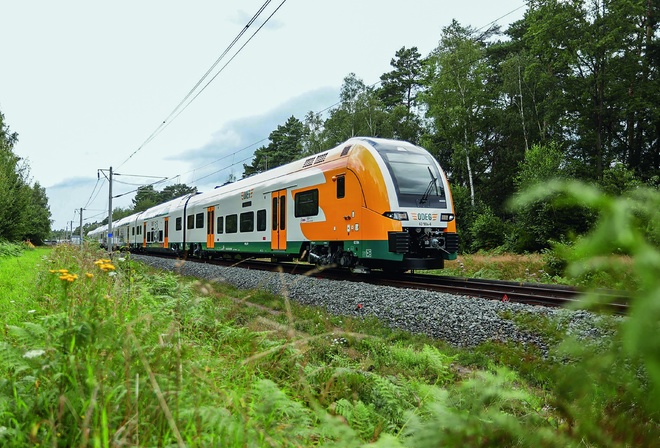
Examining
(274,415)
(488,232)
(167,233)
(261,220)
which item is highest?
(261,220)

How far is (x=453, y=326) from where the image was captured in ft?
21.3

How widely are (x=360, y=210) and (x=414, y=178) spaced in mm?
1645

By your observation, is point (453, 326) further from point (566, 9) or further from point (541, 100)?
point (541, 100)

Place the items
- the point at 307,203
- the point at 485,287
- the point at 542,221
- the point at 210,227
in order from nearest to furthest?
the point at 485,287
the point at 307,203
the point at 210,227
the point at 542,221

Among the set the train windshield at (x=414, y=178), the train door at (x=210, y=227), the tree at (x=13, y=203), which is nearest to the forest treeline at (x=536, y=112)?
the train windshield at (x=414, y=178)

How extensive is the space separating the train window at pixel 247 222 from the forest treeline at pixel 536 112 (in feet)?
41.8

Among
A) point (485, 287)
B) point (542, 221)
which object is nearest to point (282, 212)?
point (485, 287)

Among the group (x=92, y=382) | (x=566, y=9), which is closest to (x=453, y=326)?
(x=92, y=382)

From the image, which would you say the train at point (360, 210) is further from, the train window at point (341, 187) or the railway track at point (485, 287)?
the railway track at point (485, 287)

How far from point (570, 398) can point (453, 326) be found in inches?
228

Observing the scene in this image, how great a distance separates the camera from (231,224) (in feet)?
62.2

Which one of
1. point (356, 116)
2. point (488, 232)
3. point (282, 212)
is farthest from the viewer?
point (356, 116)

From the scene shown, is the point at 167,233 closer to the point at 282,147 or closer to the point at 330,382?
the point at 330,382

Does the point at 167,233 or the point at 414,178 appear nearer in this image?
the point at 414,178
